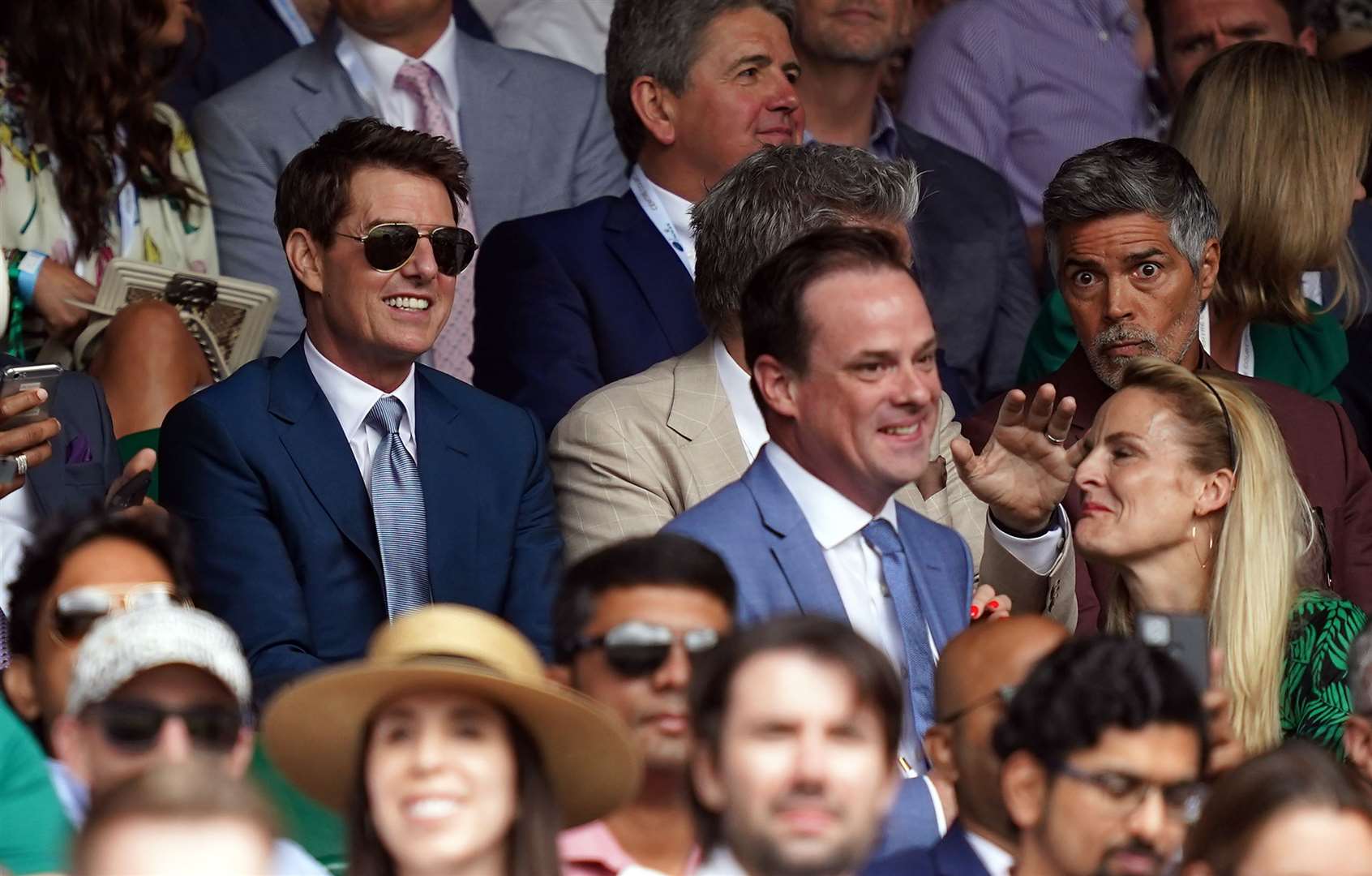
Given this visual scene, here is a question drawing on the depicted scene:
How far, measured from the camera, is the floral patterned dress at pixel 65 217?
568 centimetres

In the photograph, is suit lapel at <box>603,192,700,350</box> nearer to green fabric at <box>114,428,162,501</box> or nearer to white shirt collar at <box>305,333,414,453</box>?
white shirt collar at <box>305,333,414,453</box>

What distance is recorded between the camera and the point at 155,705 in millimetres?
3490

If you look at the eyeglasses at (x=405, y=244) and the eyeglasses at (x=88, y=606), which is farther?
the eyeglasses at (x=405, y=244)

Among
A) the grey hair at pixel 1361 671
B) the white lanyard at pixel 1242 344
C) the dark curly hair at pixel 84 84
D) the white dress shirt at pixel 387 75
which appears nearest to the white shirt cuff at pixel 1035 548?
the grey hair at pixel 1361 671

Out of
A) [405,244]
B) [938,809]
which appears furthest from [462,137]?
[938,809]

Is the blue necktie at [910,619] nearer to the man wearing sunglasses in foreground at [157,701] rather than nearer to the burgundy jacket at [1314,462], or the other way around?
the burgundy jacket at [1314,462]

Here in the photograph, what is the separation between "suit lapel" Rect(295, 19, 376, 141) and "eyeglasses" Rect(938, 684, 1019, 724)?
291 cm

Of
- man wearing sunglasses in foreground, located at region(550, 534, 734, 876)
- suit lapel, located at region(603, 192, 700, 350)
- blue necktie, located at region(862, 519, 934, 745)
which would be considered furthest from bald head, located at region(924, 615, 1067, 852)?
suit lapel, located at region(603, 192, 700, 350)

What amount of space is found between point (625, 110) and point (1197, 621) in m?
2.43

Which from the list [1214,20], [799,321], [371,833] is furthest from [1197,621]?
[1214,20]

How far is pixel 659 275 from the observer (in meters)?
5.52

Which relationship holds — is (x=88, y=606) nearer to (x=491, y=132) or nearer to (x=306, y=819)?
(x=306, y=819)

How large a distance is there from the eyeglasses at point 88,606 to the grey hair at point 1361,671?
194cm

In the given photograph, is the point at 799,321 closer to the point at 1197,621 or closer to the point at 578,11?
the point at 1197,621
